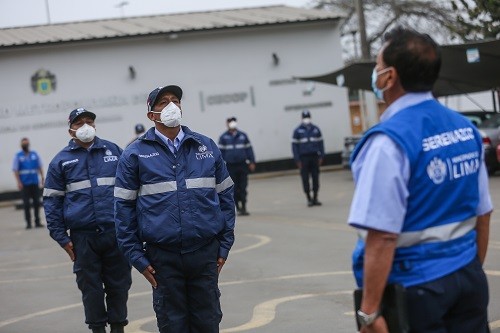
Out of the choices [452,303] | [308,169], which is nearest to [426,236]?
[452,303]

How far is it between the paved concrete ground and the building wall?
14.7 meters

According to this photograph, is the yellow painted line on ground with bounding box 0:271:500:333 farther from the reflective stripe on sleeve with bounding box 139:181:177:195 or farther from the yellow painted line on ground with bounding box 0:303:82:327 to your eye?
the reflective stripe on sleeve with bounding box 139:181:177:195

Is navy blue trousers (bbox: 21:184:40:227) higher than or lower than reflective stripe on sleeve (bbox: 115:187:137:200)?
lower

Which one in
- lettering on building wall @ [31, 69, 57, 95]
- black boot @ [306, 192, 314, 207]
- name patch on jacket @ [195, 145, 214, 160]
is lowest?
black boot @ [306, 192, 314, 207]

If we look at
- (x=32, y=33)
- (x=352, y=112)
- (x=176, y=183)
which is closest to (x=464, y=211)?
(x=176, y=183)

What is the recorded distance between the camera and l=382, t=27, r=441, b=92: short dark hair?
423cm

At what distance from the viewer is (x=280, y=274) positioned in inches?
486

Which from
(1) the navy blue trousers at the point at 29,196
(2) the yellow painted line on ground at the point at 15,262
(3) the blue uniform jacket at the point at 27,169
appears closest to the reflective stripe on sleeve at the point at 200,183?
(2) the yellow painted line on ground at the point at 15,262

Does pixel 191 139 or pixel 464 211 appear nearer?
pixel 464 211

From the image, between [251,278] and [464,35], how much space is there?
15.8 metres

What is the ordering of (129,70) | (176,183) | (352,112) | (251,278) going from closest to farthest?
(176,183) < (251,278) < (129,70) < (352,112)

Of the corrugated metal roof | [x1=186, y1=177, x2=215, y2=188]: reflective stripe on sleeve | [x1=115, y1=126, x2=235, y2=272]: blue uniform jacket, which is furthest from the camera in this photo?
the corrugated metal roof

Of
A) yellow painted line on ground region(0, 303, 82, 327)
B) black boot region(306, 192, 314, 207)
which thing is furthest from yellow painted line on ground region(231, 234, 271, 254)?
black boot region(306, 192, 314, 207)

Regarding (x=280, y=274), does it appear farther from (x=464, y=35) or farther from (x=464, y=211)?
(x=464, y=35)
